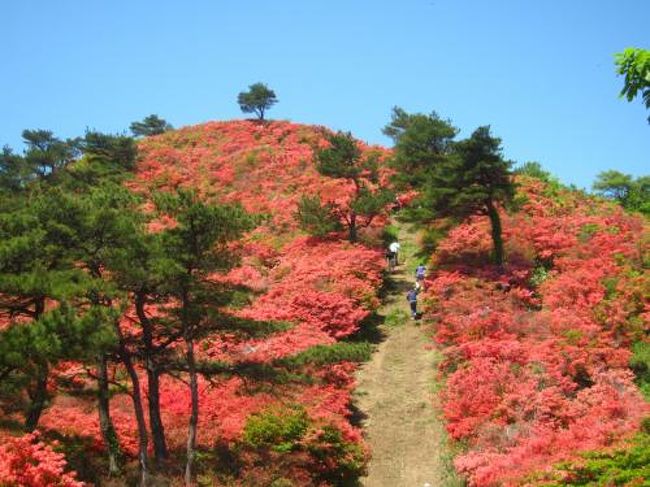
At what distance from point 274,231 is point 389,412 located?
63.3ft

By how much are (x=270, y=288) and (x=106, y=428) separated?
13.1 m

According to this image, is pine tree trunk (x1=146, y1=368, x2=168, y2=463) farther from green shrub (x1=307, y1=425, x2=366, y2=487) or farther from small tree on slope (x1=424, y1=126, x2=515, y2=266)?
small tree on slope (x1=424, y1=126, x2=515, y2=266)

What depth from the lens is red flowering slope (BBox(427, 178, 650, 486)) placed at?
617 inches

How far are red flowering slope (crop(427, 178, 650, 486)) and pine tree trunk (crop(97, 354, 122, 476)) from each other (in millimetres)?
8766

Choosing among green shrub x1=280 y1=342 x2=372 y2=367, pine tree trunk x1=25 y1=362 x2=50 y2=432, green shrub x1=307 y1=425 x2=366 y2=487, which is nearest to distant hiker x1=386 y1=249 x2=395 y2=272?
green shrub x1=280 y1=342 x2=372 y2=367

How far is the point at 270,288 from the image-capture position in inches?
1118

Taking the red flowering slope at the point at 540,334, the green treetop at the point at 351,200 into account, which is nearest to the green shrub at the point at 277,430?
the red flowering slope at the point at 540,334

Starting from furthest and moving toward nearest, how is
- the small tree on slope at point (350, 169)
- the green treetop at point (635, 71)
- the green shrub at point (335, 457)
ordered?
the small tree on slope at point (350, 169), the green shrub at point (335, 457), the green treetop at point (635, 71)

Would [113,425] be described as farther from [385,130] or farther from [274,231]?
[385,130]

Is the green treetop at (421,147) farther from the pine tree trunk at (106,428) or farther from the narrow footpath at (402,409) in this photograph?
the pine tree trunk at (106,428)

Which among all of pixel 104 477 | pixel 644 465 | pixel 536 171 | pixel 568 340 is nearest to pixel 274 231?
pixel 536 171

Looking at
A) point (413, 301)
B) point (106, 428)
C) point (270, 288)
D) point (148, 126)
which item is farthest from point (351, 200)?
point (148, 126)

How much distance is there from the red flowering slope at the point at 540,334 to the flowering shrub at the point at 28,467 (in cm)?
956

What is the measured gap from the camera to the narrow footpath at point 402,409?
17.5 m
